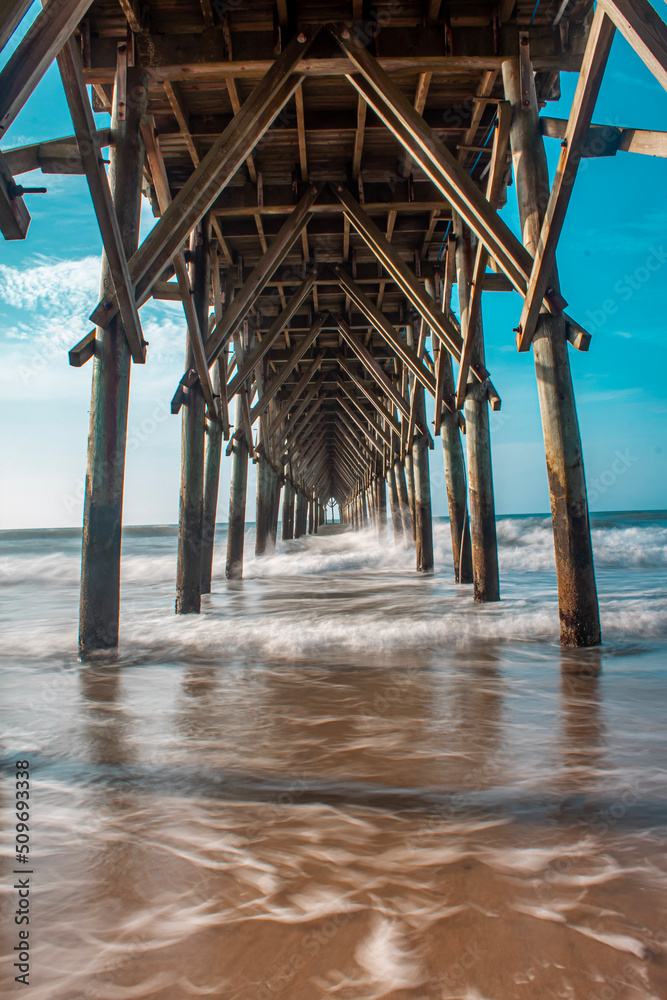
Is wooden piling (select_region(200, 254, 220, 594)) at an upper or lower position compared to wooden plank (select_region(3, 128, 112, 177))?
lower

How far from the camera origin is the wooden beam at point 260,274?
19.0 feet

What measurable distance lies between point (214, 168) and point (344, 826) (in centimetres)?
436

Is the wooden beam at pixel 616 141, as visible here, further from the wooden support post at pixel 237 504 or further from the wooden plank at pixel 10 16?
the wooden support post at pixel 237 504

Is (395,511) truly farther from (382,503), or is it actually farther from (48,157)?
(48,157)

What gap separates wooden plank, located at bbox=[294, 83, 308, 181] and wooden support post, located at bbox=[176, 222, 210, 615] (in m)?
1.26

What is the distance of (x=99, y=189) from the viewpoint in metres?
3.53

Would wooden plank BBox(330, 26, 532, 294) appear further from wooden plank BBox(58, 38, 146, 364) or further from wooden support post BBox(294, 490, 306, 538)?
wooden support post BBox(294, 490, 306, 538)

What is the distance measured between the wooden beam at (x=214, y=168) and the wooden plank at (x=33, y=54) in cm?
135

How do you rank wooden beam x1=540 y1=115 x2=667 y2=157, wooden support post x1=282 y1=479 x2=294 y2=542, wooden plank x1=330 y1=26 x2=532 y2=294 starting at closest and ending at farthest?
wooden beam x1=540 y1=115 x2=667 y2=157 < wooden plank x1=330 y1=26 x2=532 y2=294 < wooden support post x1=282 y1=479 x2=294 y2=542

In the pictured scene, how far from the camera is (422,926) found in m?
1.13

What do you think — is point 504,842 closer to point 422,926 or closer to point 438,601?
point 422,926

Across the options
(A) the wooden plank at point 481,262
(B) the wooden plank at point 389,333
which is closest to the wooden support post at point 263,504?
(B) the wooden plank at point 389,333

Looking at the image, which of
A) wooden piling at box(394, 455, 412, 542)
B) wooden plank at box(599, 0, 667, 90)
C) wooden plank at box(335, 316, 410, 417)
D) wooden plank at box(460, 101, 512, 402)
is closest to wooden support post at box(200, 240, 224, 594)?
wooden plank at box(460, 101, 512, 402)

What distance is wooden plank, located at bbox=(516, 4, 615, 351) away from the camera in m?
3.10
